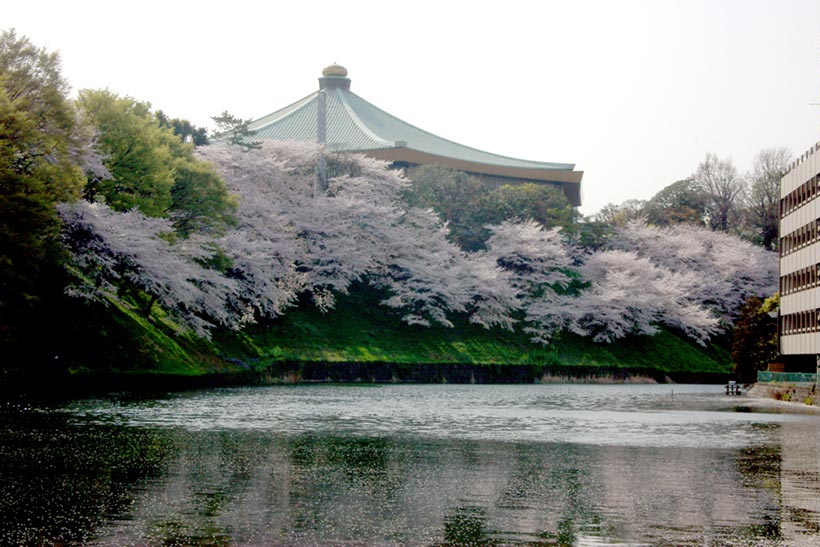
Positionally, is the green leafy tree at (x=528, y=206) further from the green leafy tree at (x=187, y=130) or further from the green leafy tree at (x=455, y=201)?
the green leafy tree at (x=187, y=130)

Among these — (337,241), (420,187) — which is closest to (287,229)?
→ (337,241)

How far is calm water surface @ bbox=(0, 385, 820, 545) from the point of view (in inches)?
386

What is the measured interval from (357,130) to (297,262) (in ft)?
105

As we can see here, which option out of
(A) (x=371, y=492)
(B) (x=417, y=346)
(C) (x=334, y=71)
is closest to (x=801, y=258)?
(B) (x=417, y=346)

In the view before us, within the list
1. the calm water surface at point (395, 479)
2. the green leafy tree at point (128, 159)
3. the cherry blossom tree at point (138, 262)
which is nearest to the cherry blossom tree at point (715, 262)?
the cherry blossom tree at point (138, 262)

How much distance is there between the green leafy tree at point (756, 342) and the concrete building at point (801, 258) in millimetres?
1909

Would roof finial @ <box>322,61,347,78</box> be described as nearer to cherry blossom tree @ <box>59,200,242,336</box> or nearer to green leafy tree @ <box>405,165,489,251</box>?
green leafy tree @ <box>405,165,489,251</box>

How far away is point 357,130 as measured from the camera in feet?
299

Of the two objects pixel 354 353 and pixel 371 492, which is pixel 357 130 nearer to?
pixel 354 353

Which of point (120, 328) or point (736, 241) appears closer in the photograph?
point (120, 328)

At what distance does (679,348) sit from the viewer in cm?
7475

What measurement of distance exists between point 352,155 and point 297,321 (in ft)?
50.9

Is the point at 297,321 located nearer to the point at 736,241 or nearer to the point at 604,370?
the point at 604,370

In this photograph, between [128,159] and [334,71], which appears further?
[334,71]
